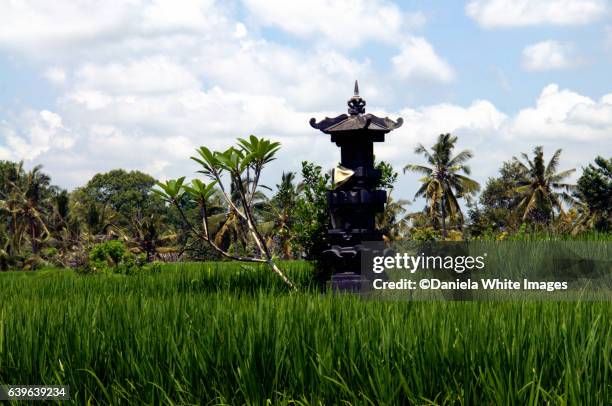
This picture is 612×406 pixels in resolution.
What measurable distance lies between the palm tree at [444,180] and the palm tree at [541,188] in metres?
3.25

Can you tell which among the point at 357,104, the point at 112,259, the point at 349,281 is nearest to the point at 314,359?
the point at 349,281

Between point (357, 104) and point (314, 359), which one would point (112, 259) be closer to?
point (357, 104)

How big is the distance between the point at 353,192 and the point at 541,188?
31.6 m

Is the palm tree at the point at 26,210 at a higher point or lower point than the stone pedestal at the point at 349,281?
higher

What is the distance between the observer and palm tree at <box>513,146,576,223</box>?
37938mm

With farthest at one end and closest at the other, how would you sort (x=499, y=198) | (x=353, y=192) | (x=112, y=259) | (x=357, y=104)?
(x=499, y=198), (x=112, y=259), (x=357, y=104), (x=353, y=192)

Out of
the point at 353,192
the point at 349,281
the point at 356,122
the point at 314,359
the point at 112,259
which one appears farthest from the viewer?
the point at 112,259

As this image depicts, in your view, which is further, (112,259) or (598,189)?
(598,189)

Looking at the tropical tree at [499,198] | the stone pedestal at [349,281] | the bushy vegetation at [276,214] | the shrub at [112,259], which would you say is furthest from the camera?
the tropical tree at [499,198]

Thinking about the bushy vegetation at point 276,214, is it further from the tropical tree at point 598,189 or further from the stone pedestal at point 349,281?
the stone pedestal at point 349,281

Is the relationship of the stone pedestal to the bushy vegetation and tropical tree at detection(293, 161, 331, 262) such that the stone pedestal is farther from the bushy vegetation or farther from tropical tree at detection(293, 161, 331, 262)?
the bushy vegetation

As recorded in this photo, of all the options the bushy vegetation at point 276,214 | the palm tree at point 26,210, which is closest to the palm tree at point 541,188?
the bushy vegetation at point 276,214

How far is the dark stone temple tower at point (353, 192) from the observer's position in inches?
368

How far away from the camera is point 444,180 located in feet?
126
